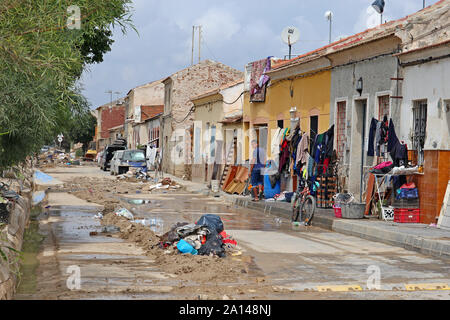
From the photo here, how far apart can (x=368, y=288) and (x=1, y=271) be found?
13.9 feet

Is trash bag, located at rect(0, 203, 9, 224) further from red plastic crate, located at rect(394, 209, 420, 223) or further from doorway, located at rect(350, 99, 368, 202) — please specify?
doorway, located at rect(350, 99, 368, 202)

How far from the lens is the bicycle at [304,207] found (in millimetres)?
16547

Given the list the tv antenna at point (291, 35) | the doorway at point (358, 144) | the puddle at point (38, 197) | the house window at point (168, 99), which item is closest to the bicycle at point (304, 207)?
the doorway at point (358, 144)

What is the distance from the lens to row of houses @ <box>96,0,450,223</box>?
15.2 m

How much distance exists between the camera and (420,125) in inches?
629

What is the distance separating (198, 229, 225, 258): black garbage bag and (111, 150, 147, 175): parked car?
101 feet

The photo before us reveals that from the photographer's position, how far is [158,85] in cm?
6725

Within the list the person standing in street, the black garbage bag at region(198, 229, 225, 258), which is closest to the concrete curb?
the black garbage bag at region(198, 229, 225, 258)

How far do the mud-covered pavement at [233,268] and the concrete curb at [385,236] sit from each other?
312 mm

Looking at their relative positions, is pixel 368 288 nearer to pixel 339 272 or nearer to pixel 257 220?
pixel 339 272

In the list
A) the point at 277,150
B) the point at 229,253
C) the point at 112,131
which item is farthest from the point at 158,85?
the point at 229,253

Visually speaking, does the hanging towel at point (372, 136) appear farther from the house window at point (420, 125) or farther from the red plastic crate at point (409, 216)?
the red plastic crate at point (409, 216)

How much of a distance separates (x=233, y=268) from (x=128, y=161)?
3276cm
